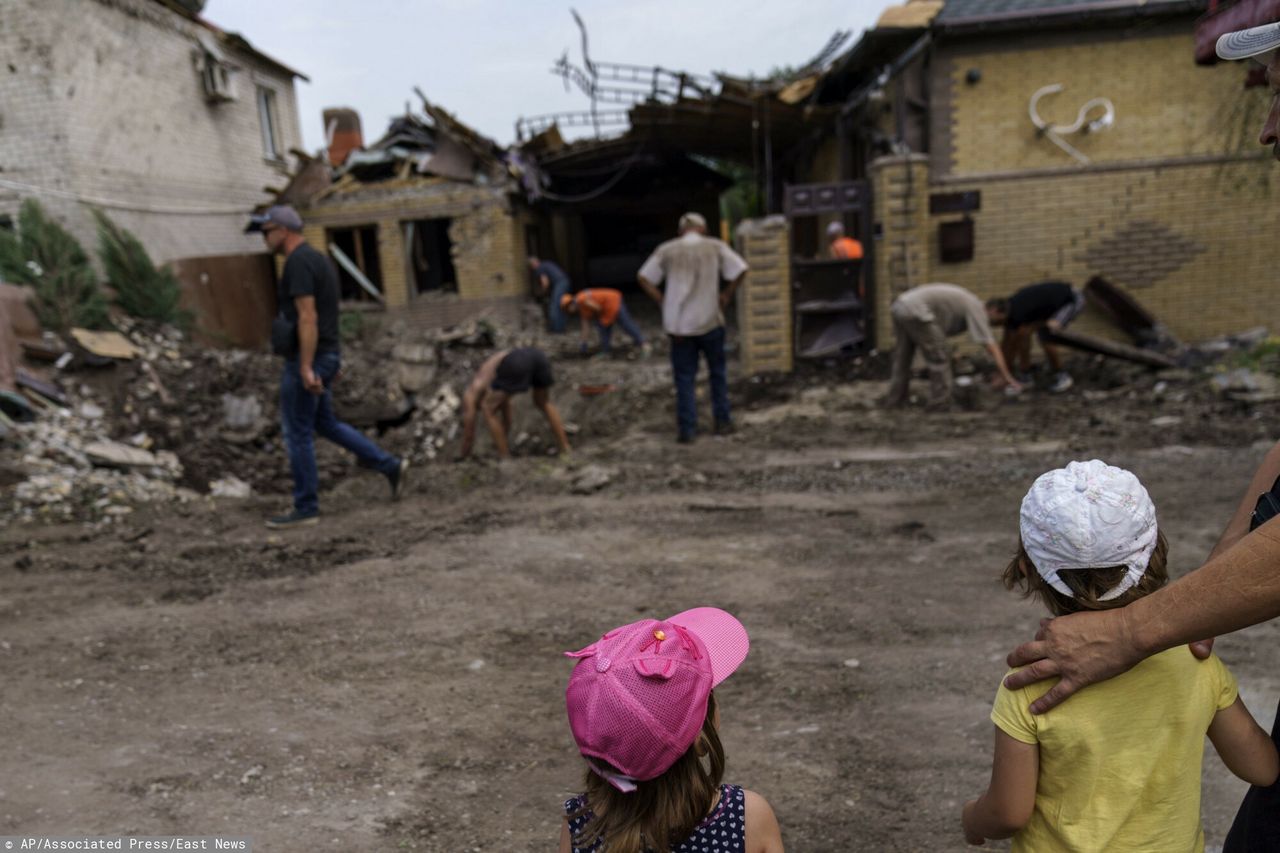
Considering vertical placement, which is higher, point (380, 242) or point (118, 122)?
point (118, 122)

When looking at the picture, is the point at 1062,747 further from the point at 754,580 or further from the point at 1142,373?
the point at 1142,373

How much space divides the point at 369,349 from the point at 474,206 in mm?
3423

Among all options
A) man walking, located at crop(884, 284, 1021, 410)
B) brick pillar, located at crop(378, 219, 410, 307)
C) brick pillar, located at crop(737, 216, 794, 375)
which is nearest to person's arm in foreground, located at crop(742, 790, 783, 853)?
man walking, located at crop(884, 284, 1021, 410)

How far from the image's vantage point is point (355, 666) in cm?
339

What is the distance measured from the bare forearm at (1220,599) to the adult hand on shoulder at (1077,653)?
0.03m

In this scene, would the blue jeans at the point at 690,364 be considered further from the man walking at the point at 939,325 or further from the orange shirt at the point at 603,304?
the orange shirt at the point at 603,304

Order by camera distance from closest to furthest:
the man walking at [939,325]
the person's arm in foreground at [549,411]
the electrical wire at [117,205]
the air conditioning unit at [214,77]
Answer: the person's arm in foreground at [549,411], the man walking at [939,325], the electrical wire at [117,205], the air conditioning unit at [214,77]

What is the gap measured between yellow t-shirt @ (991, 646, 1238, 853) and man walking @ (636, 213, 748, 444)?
5.98 meters

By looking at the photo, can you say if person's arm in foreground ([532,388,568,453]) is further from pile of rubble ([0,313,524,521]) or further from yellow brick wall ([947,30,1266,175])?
yellow brick wall ([947,30,1266,175])

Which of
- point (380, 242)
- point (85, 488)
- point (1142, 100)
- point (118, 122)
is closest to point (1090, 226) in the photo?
point (1142, 100)

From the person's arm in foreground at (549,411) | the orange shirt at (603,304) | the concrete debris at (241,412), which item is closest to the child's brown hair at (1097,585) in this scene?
the person's arm in foreground at (549,411)

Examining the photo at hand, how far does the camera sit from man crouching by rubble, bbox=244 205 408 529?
5.12 metres

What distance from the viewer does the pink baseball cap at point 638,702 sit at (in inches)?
49.1

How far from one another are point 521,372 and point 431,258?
38.6ft
